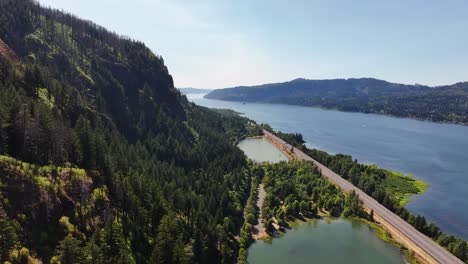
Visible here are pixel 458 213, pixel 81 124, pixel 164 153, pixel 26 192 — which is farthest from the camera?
pixel 164 153

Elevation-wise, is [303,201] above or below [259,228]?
above

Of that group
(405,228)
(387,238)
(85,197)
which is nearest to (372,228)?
(387,238)

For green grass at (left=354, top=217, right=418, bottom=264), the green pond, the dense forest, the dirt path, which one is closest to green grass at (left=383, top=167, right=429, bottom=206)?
the dense forest

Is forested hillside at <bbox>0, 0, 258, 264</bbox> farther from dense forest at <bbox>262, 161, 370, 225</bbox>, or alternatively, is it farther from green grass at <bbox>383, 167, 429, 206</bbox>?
green grass at <bbox>383, 167, 429, 206</bbox>

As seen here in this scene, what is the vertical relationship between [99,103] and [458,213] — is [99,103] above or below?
above

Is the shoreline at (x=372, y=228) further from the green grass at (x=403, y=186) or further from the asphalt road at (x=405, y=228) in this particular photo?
the green grass at (x=403, y=186)

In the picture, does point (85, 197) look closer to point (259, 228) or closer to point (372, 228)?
point (259, 228)

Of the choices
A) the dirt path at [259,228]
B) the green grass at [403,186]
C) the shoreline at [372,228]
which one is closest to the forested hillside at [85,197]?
the dirt path at [259,228]

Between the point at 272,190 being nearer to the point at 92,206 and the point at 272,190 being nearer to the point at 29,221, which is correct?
the point at 92,206

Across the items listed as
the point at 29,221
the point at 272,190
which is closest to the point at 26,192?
the point at 29,221
